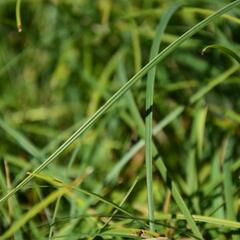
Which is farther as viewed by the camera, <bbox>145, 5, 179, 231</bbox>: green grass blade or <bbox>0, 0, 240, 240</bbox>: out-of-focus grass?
<bbox>0, 0, 240, 240</bbox>: out-of-focus grass

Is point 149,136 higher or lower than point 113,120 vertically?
lower

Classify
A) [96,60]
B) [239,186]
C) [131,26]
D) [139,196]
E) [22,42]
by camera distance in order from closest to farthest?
[239,186] < [139,196] < [131,26] < [96,60] < [22,42]

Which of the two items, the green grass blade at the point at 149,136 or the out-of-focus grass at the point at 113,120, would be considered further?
the out-of-focus grass at the point at 113,120

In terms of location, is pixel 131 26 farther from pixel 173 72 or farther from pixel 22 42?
pixel 22 42

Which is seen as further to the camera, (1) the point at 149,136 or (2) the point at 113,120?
(2) the point at 113,120

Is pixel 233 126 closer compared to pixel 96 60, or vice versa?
pixel 233 126

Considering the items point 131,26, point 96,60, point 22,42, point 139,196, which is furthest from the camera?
point 22,42

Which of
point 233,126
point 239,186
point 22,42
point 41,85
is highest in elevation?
point 22,42

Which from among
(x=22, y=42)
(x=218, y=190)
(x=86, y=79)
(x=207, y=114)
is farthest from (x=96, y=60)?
(x=218, y=190)
